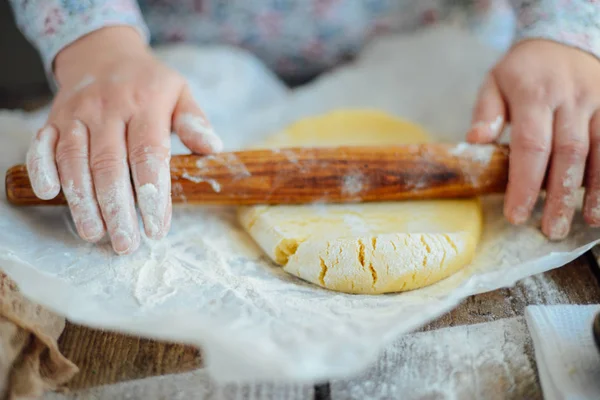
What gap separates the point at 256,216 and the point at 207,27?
767mm

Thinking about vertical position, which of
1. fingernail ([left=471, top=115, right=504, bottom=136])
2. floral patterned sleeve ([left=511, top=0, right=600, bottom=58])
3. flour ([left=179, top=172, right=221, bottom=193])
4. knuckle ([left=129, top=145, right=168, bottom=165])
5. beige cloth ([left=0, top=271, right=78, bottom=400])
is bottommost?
beige cloth ([left=0, top=271, right=78, bottom=400])

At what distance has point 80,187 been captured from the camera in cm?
84

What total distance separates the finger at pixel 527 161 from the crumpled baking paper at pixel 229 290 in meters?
0.06

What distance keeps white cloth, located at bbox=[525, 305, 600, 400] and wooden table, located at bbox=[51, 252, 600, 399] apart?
3 centimetres

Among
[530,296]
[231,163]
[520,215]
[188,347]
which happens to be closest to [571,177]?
[520,215]

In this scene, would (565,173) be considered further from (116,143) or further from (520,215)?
(116,143)

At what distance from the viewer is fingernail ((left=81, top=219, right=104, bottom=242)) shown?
2.73 ft

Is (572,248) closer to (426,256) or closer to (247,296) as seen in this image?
(426,256)

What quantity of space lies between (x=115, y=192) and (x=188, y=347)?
0.90ft

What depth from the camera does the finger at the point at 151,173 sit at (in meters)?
0.83

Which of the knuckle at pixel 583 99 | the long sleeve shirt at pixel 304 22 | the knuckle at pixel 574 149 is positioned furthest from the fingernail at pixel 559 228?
the long sleeve shirt at pixel 304 22

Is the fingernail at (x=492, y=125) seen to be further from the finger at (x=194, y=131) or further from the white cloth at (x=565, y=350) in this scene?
the finger at (x=194, y=131)

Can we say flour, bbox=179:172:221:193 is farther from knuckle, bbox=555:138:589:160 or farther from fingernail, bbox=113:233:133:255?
knuckle, bbox=555:138:589:160

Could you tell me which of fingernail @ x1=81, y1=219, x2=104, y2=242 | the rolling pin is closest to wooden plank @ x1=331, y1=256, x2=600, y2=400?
the rolling pin
